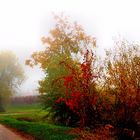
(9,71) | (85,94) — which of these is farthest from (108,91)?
(9,71)

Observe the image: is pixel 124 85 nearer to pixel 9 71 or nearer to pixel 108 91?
pixel 108 91

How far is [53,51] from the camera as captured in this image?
49656 millimetres

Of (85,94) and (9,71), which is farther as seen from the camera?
(9,71)

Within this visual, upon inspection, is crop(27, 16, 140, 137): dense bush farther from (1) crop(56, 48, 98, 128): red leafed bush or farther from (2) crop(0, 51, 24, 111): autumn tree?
(2) crop(0, 51, 24, 111): autumn tree

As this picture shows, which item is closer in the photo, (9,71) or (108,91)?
(108,91)

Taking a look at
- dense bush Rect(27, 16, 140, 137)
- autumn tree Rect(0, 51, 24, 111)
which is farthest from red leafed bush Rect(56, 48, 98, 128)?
autumn tree Rect(0, 51, 24, 111)

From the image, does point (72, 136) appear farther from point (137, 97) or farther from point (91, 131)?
point (137, 97)

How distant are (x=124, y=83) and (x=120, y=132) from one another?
8.23 feet

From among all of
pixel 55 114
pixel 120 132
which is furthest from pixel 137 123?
pixel 55 114

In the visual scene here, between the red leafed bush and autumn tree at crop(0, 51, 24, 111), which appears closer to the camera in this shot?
the red leafed bush

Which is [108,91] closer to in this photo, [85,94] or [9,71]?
[85,94]

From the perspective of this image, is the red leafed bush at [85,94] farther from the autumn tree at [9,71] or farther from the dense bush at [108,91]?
the autumn tree at [9,71]

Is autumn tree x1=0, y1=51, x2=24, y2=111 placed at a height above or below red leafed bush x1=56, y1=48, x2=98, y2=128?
above

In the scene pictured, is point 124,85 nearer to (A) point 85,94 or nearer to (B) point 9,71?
(A) point 85,94
